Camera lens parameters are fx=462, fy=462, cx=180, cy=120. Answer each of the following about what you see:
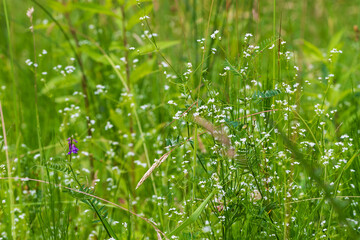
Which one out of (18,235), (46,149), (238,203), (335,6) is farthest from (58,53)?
(335,6)

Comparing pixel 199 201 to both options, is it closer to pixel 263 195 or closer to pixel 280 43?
pixel 263 195

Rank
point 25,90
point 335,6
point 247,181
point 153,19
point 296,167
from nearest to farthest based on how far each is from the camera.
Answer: point 247,181 < point 296,167 < point 153,19 < point 25,90 < point 335,6

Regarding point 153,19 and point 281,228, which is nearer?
point 281,228

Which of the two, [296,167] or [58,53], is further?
[58,53]

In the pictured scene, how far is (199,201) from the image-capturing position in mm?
1363

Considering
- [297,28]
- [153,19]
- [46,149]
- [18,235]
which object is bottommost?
[18,235]

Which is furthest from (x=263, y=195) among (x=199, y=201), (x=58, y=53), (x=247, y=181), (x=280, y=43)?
(x=58, y=53)

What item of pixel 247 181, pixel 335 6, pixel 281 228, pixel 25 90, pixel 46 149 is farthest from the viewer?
pixel 335 6

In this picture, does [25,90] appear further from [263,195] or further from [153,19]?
[263,195]

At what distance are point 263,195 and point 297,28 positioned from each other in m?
3.39

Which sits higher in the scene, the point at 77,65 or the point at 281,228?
the point at 77,65

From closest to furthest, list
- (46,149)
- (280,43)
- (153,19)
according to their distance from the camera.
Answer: (280,43), (46,149), (153,19)

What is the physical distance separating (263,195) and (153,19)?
1555 mm

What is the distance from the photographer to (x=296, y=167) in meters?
1.62
